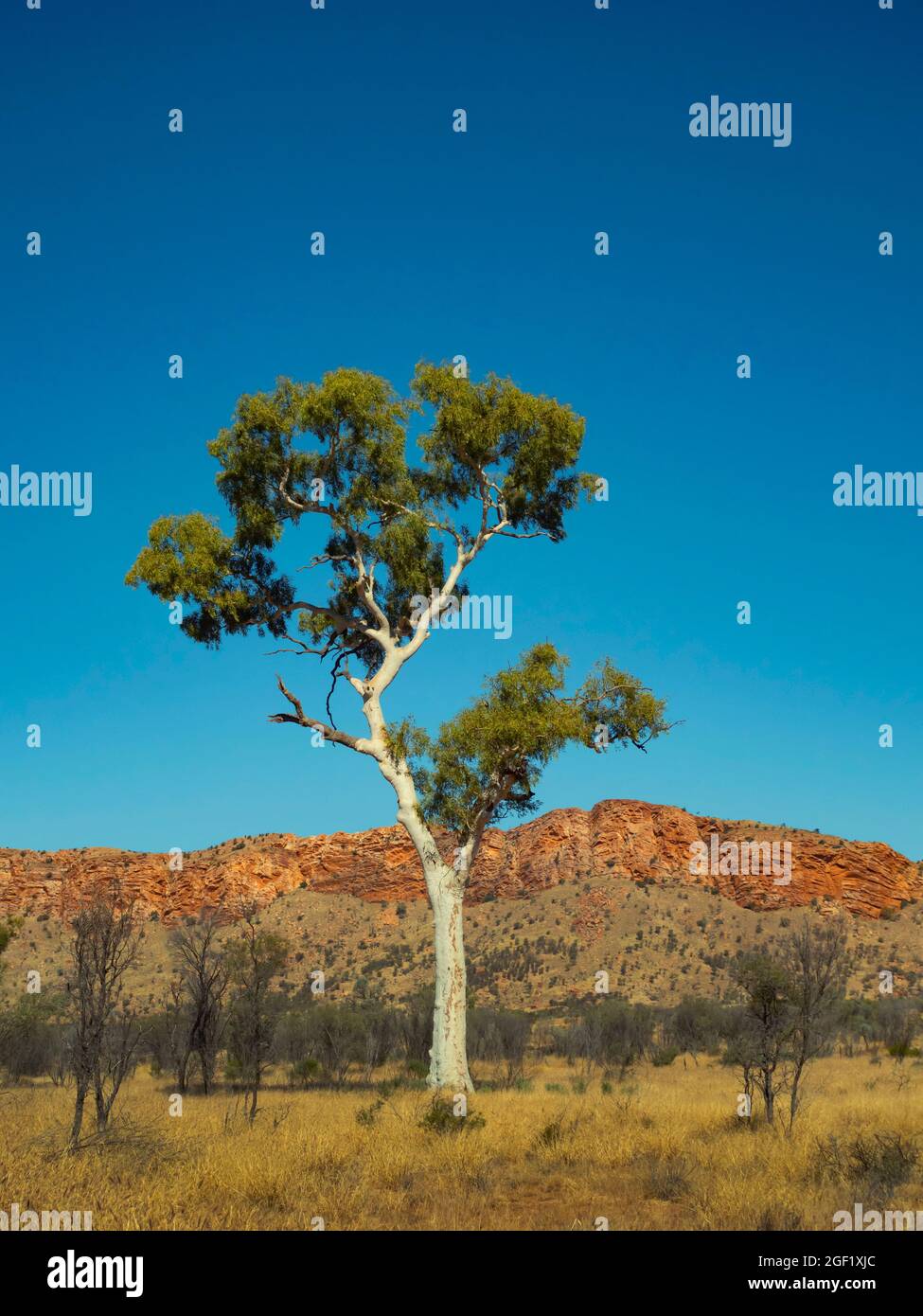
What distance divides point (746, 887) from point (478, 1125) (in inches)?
2563

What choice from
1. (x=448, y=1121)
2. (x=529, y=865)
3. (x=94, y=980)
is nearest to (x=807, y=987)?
(x=448, y=1121)

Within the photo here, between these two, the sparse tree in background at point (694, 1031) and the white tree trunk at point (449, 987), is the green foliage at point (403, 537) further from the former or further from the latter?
the sparse tree in background at point (694, 1031)

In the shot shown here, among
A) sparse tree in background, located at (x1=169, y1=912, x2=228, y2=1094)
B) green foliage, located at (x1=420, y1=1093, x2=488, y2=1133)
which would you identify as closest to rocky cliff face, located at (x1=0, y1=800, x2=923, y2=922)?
sparse tree in background, located at (x1=169, y1=912, x2=228, y2=1094)

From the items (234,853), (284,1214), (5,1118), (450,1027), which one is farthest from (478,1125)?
(234,853)

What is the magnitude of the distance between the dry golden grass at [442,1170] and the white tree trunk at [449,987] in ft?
3.90

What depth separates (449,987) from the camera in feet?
54.2

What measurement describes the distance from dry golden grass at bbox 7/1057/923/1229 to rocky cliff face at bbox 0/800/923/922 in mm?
61701

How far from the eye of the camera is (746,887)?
240ft

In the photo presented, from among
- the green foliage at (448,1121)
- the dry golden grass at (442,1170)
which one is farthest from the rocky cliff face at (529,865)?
the green foliage at (448,1121)

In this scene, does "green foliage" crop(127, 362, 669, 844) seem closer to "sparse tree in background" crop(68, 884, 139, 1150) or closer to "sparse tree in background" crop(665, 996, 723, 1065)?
"sparse tree in background" crop(68, 884, 139, 1150)

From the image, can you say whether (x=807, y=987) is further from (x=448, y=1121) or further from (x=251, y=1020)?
(x=251, y=1020)

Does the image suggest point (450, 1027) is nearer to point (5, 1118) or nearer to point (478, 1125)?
point (478, 1125)

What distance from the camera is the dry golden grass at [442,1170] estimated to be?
8.14 meters

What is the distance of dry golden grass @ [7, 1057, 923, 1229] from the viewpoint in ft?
26.7
